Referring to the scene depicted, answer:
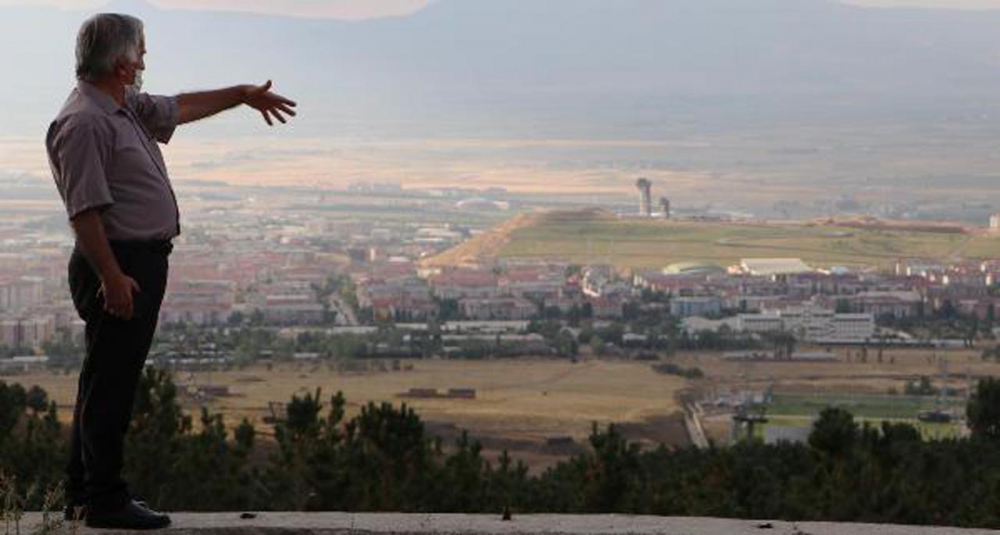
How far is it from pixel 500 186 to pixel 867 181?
13.5m

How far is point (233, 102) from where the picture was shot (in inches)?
215

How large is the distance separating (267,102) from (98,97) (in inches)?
26.9

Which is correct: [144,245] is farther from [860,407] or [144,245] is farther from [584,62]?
[584,62]

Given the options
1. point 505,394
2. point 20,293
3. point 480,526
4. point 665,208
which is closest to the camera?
point 480,526

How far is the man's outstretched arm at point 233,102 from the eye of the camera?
5.34 metres

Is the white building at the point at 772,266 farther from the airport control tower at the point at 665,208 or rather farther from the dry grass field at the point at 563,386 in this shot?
the dry grass field at the point at 563,386

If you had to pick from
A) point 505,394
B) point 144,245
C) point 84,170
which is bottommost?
point 505,394

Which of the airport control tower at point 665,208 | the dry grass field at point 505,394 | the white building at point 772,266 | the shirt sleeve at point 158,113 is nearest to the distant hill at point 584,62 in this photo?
the airport control tower at point 665,208

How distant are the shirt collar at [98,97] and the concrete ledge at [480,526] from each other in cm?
101

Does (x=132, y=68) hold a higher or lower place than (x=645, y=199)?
lower

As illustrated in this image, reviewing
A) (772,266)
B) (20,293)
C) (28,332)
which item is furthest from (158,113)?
(772,266)

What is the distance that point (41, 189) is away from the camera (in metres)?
59.0

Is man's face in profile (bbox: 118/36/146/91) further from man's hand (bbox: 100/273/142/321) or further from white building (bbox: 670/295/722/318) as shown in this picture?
white building (bbox: 670/295/722/318)

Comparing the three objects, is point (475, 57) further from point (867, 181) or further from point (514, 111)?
point (867, 181)
